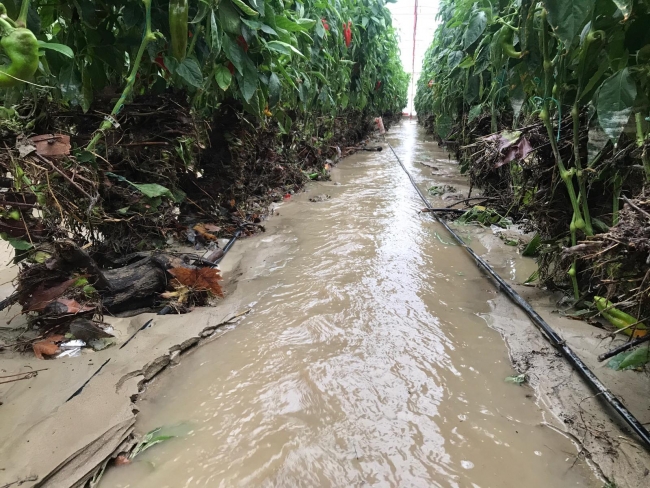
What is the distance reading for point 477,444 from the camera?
122 cm

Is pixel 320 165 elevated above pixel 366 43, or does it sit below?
below

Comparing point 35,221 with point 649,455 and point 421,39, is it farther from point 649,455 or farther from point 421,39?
point 421,39

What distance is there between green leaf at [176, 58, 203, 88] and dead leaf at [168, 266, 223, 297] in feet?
3.00

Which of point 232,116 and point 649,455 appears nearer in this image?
point 649,455

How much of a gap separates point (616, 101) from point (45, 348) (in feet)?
7.21

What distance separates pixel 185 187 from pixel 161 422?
2142 mm

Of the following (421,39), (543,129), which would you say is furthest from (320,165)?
(421,39)

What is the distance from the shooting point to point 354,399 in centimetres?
140

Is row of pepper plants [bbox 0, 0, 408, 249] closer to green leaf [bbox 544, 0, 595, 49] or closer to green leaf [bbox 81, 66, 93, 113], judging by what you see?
green leaf [bbox 81, 66, 93, 113]

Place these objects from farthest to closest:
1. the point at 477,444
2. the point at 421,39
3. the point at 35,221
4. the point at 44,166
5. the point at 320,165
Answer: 1. the point at 421,39
2. the point at 320,165
3. the point at 35,221
4. the point at 44,166
5. the point at 477,444

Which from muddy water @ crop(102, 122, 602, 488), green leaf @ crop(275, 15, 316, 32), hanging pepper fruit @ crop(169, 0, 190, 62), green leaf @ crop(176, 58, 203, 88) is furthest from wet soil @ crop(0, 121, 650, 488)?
green leaf @ crop(275, 15, 316, 32)

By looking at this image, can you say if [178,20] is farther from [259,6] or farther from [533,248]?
[533,248]

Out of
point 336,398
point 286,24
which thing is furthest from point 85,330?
point 286,24

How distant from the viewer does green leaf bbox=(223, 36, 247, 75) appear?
6.49 ft
